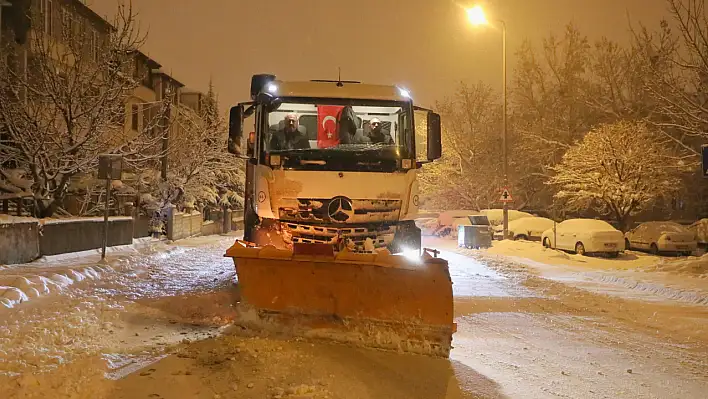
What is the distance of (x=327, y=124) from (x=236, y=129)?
1.40 meters

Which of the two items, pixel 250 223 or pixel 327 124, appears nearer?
pixel 327 124

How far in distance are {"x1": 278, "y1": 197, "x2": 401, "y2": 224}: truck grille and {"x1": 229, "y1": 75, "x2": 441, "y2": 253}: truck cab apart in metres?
0.01

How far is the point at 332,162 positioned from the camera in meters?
8.38

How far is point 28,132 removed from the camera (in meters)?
14.3

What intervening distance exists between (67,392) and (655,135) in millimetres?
29197

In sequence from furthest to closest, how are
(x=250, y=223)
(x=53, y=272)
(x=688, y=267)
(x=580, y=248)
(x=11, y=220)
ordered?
(x=580, y=248) → (x=688, y=267) → (x=11, y=220) → (x=53, y=272) → (x=250, y=223)

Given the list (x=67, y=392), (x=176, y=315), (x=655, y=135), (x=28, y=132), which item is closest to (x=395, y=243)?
(x=176, y=315)

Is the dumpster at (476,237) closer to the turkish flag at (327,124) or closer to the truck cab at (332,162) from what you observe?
the truck cab at (332,162)

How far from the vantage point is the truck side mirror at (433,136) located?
30.2 ft

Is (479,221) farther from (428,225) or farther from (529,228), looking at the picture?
(428,225)

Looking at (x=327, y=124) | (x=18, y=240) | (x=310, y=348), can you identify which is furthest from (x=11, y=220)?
(x=310, y=348)

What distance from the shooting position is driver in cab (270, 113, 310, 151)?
8.62m

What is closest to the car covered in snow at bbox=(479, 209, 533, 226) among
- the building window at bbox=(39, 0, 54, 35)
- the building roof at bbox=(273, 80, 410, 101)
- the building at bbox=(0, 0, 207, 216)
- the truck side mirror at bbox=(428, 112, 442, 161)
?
the building at bbox=(0, 0, 207, 216)

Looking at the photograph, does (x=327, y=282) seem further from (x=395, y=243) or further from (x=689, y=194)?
(x=689, y=194)
